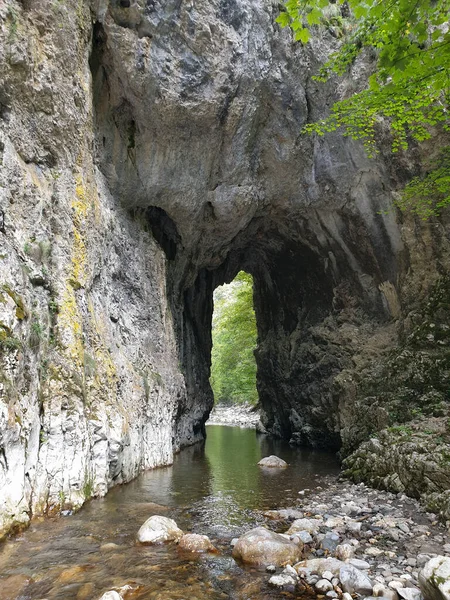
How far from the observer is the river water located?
15.7ft

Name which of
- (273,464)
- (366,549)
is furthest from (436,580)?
(273,464)

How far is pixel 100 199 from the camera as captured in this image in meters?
12.0

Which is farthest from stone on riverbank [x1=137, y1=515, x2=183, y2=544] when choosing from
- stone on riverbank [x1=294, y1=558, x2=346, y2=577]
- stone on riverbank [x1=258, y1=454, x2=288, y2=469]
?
stone on riverbank [x1=258, y1=454, x2=288, y2=469]

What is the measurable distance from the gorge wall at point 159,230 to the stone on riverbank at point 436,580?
5258 millimetres

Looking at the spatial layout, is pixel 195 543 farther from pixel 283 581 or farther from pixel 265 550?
pixel 283 581

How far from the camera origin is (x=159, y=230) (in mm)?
16984

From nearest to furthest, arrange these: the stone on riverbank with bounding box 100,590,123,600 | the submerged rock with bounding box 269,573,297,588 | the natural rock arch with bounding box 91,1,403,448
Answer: the stone on riverbank with bounding box 100,590,123,600, the submerged rock with bounding box 269,573,297,588, the natural rock arch with bounding box 91,1,403,448

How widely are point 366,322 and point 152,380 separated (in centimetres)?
886

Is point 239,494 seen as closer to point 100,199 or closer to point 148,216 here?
point 100,199

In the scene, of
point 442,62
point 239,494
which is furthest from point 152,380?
point 442,62

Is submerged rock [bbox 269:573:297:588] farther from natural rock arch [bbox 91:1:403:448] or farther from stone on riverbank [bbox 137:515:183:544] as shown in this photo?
natural rock arch [bbox 91:1:403:448]

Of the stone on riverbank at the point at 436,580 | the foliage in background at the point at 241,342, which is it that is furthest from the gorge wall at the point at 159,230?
the foliage in background at the point at 241,342

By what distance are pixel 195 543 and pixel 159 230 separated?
12.7 m

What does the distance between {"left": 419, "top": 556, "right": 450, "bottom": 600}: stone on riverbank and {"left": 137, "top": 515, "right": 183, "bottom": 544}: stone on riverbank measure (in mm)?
3430
